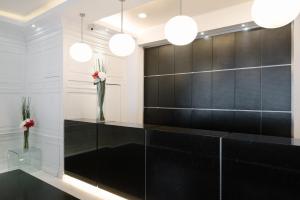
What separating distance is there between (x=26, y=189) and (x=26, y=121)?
2129mm

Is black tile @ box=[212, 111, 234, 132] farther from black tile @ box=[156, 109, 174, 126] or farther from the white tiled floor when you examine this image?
the white tiled floor

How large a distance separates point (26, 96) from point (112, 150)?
7.86 ft

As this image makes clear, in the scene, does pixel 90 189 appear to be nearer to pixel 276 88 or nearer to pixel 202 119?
pixel 202 119

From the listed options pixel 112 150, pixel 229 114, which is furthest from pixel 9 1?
pixel 229 114

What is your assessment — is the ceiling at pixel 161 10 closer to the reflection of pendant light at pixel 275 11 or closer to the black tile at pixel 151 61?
the black tile at pixel 151 61

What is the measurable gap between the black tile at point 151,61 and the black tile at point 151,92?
143 millimetres

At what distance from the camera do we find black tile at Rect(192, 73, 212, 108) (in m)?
3.30

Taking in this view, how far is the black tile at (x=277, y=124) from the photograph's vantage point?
8.63ft

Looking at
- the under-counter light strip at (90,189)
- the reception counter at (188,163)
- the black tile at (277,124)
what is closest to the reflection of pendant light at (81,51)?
the reception counter at (188,163)

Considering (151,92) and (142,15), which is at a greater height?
(142,15)

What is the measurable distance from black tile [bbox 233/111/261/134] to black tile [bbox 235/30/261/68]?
28.3 inches

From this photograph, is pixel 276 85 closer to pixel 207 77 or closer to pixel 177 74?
pixel 207 77

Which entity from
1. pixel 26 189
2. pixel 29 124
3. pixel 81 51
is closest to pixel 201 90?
pixel 81 51

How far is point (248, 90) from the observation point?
9.61ft
